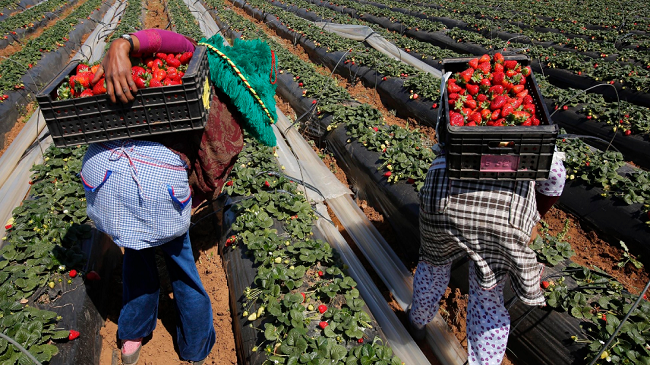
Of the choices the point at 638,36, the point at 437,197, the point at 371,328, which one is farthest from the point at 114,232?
the point at 638,36

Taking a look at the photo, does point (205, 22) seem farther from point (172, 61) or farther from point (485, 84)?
point (485, 84)

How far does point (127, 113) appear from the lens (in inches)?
70.6

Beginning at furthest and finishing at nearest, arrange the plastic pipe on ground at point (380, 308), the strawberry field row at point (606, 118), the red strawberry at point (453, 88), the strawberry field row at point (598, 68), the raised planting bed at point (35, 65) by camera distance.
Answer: the raised planting bed at point (35, 65) < the strawberry field row at point (598, 68) < the strawberry field row at point (606, 118) < the plastic pipe on ground at point (380, 308) < the red strawberry at point (453, 88)

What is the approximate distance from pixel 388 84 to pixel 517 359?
5.38 meters

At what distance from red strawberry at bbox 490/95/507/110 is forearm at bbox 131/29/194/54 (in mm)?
1734

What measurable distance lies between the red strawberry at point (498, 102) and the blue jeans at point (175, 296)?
6.45 feet

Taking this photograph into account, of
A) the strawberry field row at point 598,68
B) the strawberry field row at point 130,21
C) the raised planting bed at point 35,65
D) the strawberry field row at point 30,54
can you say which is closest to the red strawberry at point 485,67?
the strawberry field row at point 598,68

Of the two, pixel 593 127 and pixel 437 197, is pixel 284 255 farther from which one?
pixel 593 127

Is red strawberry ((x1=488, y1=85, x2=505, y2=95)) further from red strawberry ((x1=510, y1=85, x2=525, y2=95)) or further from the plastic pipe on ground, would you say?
the plastic pipe on ground

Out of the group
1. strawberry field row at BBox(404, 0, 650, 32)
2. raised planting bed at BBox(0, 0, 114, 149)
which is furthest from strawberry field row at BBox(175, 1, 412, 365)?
strawberry field row at BBox(404, 0, 650, 32)

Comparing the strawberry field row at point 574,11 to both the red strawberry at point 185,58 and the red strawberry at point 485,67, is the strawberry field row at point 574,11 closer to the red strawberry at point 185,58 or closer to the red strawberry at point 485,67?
the red strawberry at point 485,67

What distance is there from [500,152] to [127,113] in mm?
1787

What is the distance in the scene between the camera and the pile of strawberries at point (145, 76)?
71.6 inches

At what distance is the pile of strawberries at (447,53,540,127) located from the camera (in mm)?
1948
